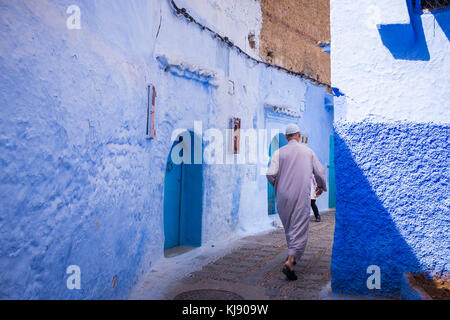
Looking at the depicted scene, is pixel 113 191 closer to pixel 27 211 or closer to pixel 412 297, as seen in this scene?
pixel 27 211

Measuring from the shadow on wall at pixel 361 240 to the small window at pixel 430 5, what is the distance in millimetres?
1344

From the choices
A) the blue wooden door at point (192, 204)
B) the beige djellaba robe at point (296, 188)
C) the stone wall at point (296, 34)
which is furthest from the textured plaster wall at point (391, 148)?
the stone wall at point (296, 34)

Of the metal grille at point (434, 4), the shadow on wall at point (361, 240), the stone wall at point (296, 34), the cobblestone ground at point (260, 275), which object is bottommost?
the cobblestone ground at point (260, 275)

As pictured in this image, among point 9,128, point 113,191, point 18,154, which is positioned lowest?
point 113,191

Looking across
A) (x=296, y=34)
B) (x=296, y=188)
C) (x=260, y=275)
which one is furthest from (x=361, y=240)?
(x=296, y=34)

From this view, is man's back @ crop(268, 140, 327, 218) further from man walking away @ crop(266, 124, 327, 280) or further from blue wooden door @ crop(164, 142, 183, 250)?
blue wooden door @ crop(164, 142, 183, 250)

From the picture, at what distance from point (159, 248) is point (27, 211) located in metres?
2.85

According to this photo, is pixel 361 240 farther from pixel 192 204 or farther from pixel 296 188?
pixel 192 204

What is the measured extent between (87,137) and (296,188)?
97.1 inches

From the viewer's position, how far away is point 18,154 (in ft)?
6.51

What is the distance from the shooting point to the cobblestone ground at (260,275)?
373 cm

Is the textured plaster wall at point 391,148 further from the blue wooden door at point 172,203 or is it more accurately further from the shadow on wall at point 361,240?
the blue wooden door at point 172,203
